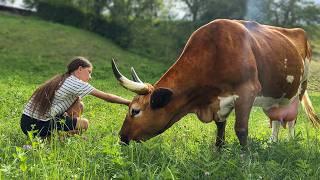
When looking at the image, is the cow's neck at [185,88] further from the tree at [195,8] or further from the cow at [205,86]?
the tree at [195,8]

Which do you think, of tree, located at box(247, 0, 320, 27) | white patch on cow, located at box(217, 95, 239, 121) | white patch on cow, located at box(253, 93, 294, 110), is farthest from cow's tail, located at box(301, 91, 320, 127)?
tree, located at box(247, 0, 320, 27)

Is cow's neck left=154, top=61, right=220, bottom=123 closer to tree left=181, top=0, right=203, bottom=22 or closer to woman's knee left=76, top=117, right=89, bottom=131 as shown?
woman's knee left=76, top=117, right=89, bottom=131

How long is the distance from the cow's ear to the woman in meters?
0.56

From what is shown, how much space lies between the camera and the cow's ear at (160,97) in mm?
6754

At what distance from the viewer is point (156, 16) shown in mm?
44750

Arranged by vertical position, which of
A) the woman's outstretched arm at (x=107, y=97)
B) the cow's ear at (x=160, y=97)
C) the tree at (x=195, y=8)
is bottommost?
the tree at (x=195, y=8)

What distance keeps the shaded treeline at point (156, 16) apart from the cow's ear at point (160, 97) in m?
27.3

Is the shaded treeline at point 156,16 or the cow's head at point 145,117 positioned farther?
the shaded treeline at point 156,16

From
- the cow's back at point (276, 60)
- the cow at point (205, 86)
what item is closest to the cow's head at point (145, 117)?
the cow at point (205, 86)

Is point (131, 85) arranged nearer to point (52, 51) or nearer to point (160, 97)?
point (160, 97)

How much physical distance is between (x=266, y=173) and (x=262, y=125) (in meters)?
6.46

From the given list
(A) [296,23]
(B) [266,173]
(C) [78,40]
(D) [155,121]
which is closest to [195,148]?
(D) [155,121]

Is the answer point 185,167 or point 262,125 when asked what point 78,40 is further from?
point 185,167

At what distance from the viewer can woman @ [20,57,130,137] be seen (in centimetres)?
717
